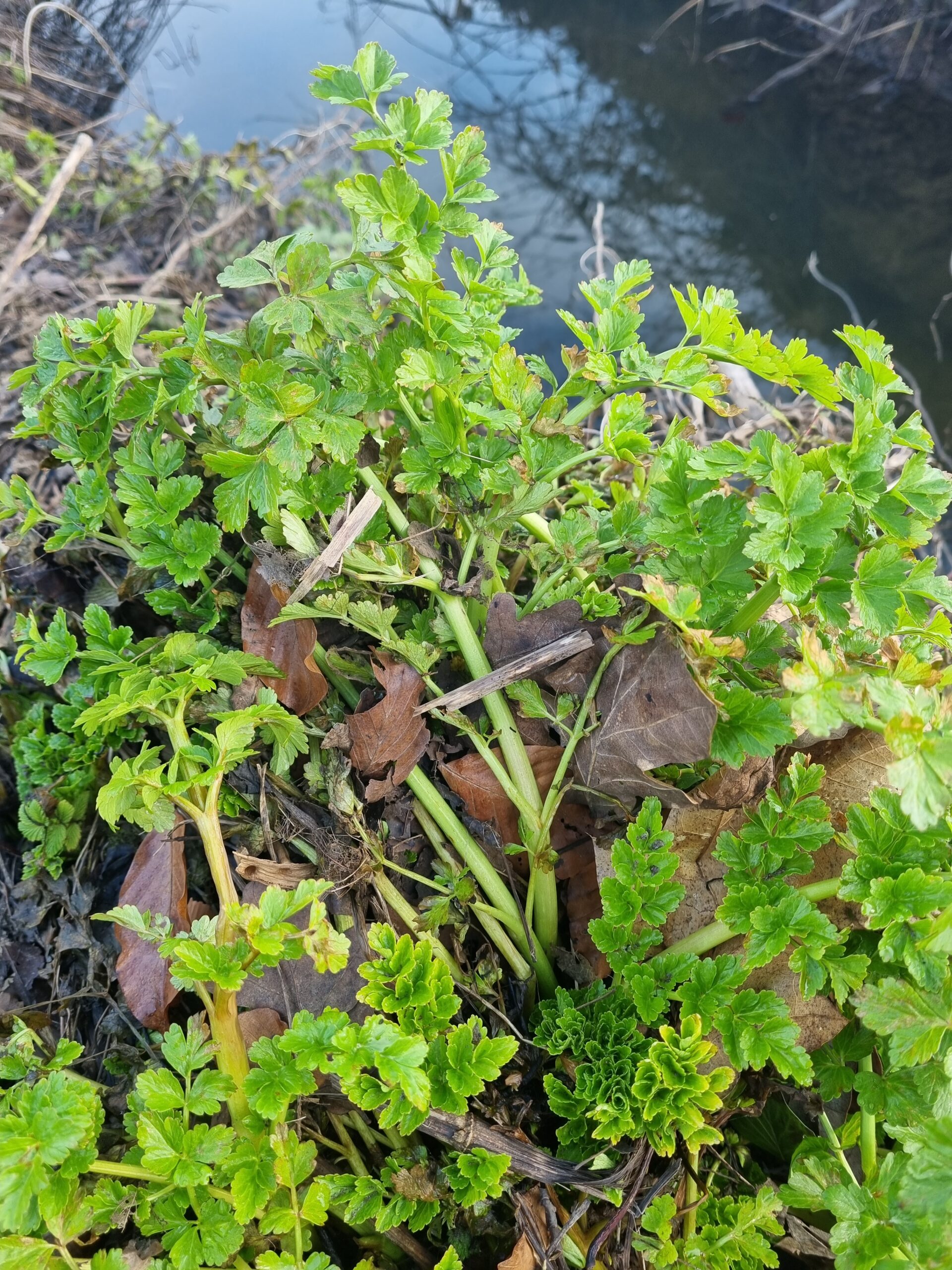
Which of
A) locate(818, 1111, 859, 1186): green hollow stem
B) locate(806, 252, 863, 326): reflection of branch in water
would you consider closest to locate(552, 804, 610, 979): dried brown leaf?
locate(818, 1111, 859, 1186): green hollow stem

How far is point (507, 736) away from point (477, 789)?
0.34 ft

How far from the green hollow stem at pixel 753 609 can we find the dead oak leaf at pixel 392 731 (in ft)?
1.61

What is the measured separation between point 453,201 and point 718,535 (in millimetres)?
655

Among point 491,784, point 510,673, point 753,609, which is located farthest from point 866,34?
point 491,784

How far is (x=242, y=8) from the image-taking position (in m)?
5.31

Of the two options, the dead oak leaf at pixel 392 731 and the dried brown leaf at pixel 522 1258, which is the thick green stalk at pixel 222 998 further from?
the dried brown leaf at pixel 522 1258

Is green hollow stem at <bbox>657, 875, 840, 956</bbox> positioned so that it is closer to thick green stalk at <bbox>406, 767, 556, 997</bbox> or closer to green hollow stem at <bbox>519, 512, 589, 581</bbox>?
thick green stalk at <bbox>406, 767, 556, 997</bbox>

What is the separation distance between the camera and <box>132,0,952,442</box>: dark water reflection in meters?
4.07

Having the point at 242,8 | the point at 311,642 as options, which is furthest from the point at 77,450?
the point at 242,8

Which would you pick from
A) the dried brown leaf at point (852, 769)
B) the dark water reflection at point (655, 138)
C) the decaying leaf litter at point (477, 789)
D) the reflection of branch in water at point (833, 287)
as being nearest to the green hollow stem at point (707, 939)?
the decaying leaf litter at point (477, 789)

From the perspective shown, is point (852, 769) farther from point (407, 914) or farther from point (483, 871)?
point (407, 914)

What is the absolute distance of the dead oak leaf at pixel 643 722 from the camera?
43.8 inches

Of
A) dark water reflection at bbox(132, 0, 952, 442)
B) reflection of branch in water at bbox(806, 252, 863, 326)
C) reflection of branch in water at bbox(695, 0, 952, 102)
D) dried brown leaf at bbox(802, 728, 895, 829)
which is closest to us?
dried brown leaf at bbox(802, 728, 895, 829)

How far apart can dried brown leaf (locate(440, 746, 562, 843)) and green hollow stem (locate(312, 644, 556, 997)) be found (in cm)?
4
